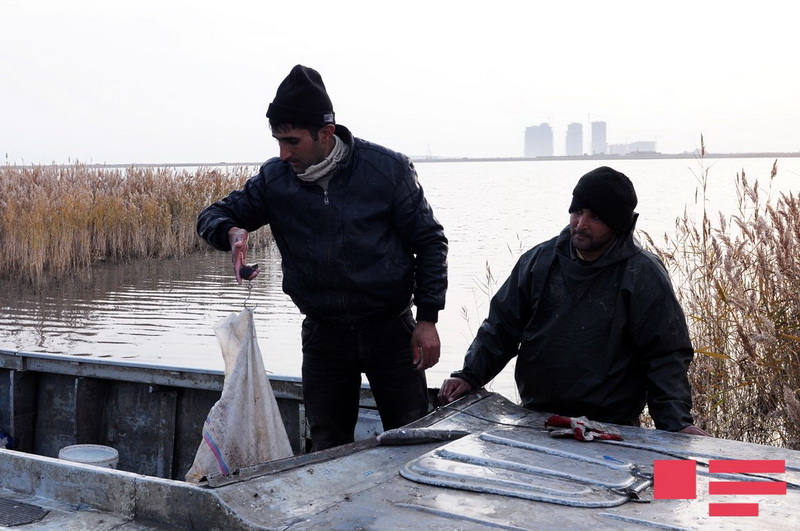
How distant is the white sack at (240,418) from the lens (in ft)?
11.1

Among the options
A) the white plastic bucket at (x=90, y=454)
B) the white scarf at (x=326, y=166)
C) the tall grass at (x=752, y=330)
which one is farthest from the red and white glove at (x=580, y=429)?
the white plastic bucket at (x=90, y=454)

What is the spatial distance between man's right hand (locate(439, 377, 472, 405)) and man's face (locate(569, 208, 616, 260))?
78 cm

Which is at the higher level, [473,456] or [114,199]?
[114,199]

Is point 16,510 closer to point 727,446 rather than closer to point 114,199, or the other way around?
point 727,446

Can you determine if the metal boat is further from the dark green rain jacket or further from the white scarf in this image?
the white scarf

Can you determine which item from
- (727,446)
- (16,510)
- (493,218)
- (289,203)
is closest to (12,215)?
(289,203)

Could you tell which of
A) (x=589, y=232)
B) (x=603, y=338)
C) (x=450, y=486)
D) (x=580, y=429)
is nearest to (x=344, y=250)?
(x=589, y=232)

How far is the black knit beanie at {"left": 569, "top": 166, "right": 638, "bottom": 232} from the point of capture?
338cm

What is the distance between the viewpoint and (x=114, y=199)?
50.9 feet

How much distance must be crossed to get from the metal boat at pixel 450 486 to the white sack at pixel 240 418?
0.51 m

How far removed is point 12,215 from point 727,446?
13.2 meters

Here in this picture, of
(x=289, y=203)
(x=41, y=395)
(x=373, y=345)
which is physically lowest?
(x=41, y=395)

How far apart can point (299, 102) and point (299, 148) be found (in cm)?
20

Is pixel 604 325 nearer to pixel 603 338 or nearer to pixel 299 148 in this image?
pixel 603 338
